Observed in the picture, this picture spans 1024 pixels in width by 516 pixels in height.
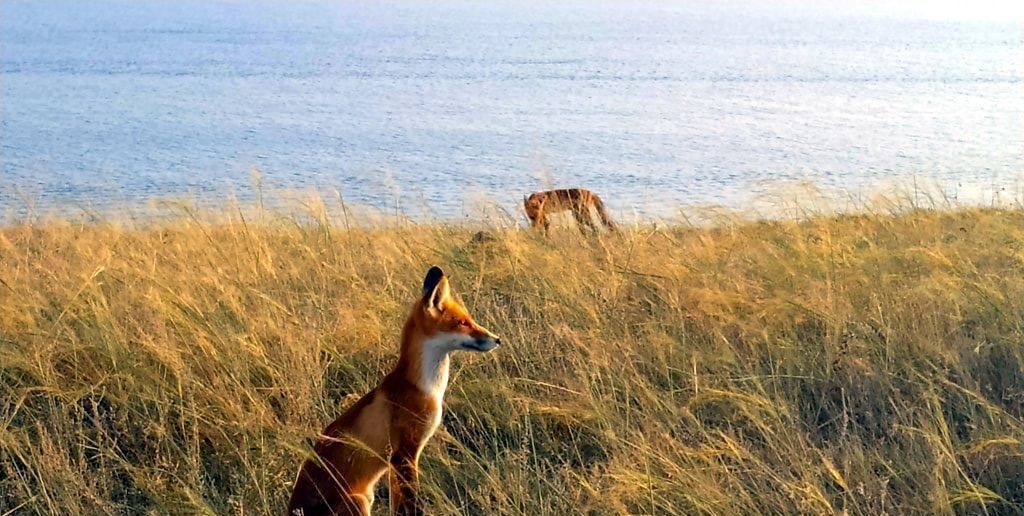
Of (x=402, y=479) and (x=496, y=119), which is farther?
(x=496, y=119)

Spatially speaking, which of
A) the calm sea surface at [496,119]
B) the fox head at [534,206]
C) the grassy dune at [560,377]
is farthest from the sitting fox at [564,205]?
the grassy dune at [560,377]

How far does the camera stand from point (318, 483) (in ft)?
10.7

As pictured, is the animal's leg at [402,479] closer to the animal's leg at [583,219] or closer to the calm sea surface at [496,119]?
the animal's leg at [583,219]

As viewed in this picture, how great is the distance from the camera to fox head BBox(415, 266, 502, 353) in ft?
10.8

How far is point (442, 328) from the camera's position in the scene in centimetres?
329

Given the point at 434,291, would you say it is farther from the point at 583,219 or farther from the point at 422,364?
the point at 583,219

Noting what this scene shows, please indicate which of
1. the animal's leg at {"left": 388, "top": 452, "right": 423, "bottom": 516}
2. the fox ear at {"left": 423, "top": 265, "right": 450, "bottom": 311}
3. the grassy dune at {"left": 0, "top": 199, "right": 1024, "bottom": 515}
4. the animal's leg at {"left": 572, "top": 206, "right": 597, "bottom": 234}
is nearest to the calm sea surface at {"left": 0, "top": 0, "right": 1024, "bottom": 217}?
the animal's leg at {"left": 572, "top": 206, "right": 597, "bottom": 234}

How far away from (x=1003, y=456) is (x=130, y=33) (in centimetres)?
6006

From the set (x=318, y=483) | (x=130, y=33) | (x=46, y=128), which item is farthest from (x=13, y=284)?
(x=130, y=33)

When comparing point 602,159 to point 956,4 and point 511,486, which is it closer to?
point 511,486

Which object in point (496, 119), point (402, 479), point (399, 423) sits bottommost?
point (496, 119)

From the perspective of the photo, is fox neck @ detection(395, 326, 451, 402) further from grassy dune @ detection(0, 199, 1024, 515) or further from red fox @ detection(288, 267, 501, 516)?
grassy dune @ detection(0, 199, 1024, 515)

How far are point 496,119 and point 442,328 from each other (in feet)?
68.9

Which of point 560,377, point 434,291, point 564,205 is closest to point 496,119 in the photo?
point 564,205
